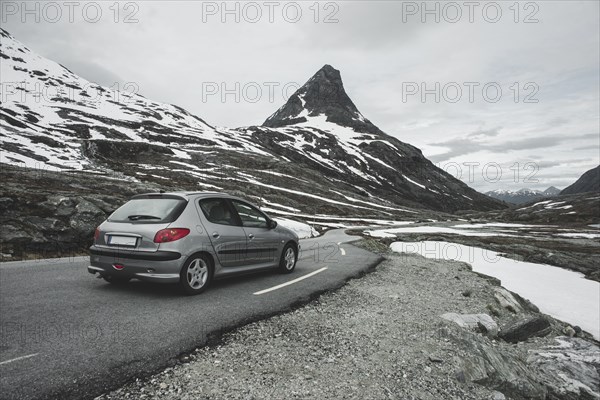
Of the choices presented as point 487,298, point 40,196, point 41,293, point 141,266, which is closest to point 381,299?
point 487,298

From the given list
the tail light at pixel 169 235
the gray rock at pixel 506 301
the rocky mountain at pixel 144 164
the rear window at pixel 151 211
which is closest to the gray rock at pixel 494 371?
the gray rock at pixel 506 301

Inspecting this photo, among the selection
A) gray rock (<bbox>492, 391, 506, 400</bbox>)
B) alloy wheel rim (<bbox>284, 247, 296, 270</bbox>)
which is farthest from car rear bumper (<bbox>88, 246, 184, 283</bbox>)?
gray rock (<bbox>492, 391, 506, 400</bbox>)

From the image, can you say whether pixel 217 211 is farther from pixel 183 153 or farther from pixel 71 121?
pixel 71 121

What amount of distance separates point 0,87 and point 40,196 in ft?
579

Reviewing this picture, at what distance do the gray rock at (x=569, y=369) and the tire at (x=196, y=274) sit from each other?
6.48 metres

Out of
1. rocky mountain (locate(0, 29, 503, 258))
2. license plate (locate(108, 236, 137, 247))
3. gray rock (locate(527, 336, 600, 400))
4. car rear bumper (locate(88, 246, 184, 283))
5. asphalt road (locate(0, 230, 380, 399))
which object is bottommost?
gray rock (locate(527, 336, 600, 400))

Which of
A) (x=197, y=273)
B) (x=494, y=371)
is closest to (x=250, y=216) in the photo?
(x=197, y=273)

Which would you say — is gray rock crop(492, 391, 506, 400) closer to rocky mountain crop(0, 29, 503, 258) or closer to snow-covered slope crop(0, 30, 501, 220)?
rocky mountain crop(0, 29, 503, 258)

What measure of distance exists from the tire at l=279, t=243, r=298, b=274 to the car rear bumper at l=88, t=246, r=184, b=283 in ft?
12.4

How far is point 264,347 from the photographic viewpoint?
16.4 ft

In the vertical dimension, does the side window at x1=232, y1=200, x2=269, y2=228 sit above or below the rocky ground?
above

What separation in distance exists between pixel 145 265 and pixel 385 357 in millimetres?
4702

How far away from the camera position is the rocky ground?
4004 millimetres

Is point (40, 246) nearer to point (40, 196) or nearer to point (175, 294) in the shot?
point (40, 196)
